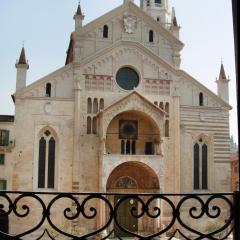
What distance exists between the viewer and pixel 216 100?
114ft

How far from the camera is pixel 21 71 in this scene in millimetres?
32188

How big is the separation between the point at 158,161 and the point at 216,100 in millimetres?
7328

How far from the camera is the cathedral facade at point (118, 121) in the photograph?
1228 inches

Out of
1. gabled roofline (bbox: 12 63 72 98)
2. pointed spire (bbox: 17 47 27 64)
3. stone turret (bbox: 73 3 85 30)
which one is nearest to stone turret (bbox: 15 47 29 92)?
pointed spire (bbox: 17 47 27 64)

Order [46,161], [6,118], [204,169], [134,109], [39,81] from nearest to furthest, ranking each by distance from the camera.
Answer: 1. [46,161]
2. [134,109]
3. [39,81]
4. [6,118]
5. [204,169]

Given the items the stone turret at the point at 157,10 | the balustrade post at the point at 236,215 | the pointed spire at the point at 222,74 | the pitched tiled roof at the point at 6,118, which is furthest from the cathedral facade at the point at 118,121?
the stone turret at the point at 157,10

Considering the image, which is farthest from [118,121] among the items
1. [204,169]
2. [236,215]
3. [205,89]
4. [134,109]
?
[236,215]

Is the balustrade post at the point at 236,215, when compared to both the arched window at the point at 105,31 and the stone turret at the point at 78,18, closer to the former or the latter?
the stone turret at the point at 78,18

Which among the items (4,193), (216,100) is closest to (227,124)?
(216,100)

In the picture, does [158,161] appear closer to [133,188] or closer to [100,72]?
[133,188]

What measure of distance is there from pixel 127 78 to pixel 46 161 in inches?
333

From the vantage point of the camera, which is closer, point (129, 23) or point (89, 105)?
point (89, 105)

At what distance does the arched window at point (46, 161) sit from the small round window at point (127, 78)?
637 cm

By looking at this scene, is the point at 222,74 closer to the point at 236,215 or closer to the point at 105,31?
the point at 105,31
